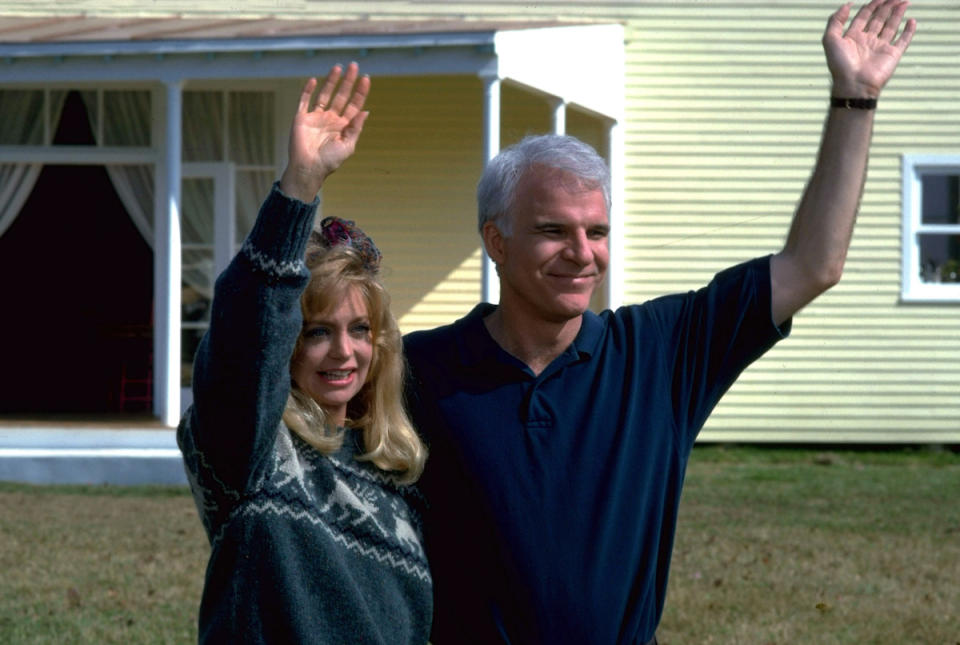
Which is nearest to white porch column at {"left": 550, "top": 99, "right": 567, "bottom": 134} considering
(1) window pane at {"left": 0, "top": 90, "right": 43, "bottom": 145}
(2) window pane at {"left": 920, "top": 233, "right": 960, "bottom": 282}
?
(2) window pane at {"left": 920, "top": 233, "right": 960, "bottom": 282}

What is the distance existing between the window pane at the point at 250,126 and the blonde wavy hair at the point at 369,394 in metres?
10.5

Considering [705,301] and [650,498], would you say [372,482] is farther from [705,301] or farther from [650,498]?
[705,301]

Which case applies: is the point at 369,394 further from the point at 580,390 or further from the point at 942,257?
the point at 942,257

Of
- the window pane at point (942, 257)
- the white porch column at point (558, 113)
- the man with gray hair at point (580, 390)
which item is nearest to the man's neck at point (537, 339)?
the man with gray hair at point (580, 390)

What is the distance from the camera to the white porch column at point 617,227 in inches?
549

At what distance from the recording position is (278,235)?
2609 millimetres

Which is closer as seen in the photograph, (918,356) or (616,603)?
(616,603)

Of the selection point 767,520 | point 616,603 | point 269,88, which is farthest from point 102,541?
point 616,603

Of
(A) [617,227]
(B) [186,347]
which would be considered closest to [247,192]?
(B) [186,347]

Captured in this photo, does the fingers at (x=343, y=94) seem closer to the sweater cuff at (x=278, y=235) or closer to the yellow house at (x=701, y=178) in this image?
the sweater cuff at (x=278, y=235)

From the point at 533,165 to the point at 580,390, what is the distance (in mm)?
475

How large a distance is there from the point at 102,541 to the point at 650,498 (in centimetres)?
638

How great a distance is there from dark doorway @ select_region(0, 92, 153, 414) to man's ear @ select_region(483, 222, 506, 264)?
47.2 feet

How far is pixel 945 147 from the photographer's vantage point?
14.0 metres
